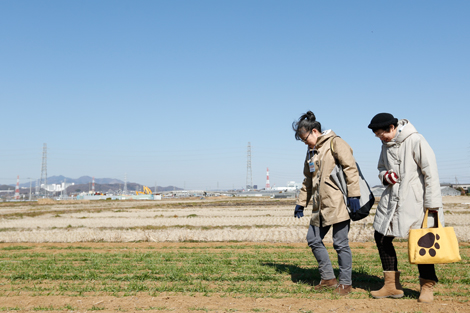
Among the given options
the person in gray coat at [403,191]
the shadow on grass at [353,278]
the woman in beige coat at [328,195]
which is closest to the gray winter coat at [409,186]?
the person in gray coat at [403,191]

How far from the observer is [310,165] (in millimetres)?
4578

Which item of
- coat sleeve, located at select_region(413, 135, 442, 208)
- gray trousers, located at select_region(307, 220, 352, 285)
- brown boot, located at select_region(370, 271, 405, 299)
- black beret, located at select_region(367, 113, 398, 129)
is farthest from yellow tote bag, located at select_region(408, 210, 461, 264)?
black beret, located at select_region(367, 113, 398, 129)

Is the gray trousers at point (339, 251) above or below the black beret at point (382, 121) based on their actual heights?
below

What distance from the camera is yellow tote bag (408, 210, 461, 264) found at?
3.55 m

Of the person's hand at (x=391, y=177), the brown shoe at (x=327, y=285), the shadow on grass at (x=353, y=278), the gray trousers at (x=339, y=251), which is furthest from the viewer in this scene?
the shadow on grass at (x=353, y=278)

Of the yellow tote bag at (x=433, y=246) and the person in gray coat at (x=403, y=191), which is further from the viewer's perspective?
the person in gray coat at (x=403, y=191)

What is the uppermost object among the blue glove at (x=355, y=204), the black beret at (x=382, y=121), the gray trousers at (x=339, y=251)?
the black beret at (x=382, y=121)

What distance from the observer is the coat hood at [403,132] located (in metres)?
3.88

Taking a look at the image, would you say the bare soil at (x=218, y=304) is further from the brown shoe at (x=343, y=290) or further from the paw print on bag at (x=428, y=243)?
the paw print on bag at (x=428, y=243)

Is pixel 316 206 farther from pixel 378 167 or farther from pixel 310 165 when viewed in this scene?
pixel 378 167

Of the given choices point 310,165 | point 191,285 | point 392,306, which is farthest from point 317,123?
point 191,285

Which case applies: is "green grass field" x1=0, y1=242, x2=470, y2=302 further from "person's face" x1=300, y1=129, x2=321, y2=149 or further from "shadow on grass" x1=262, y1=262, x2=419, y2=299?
"person's face" x1=300, y1=129, x2=321, y2=149

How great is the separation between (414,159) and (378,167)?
1.50 feet

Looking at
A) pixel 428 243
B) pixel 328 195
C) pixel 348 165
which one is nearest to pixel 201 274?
pixel 328 195
